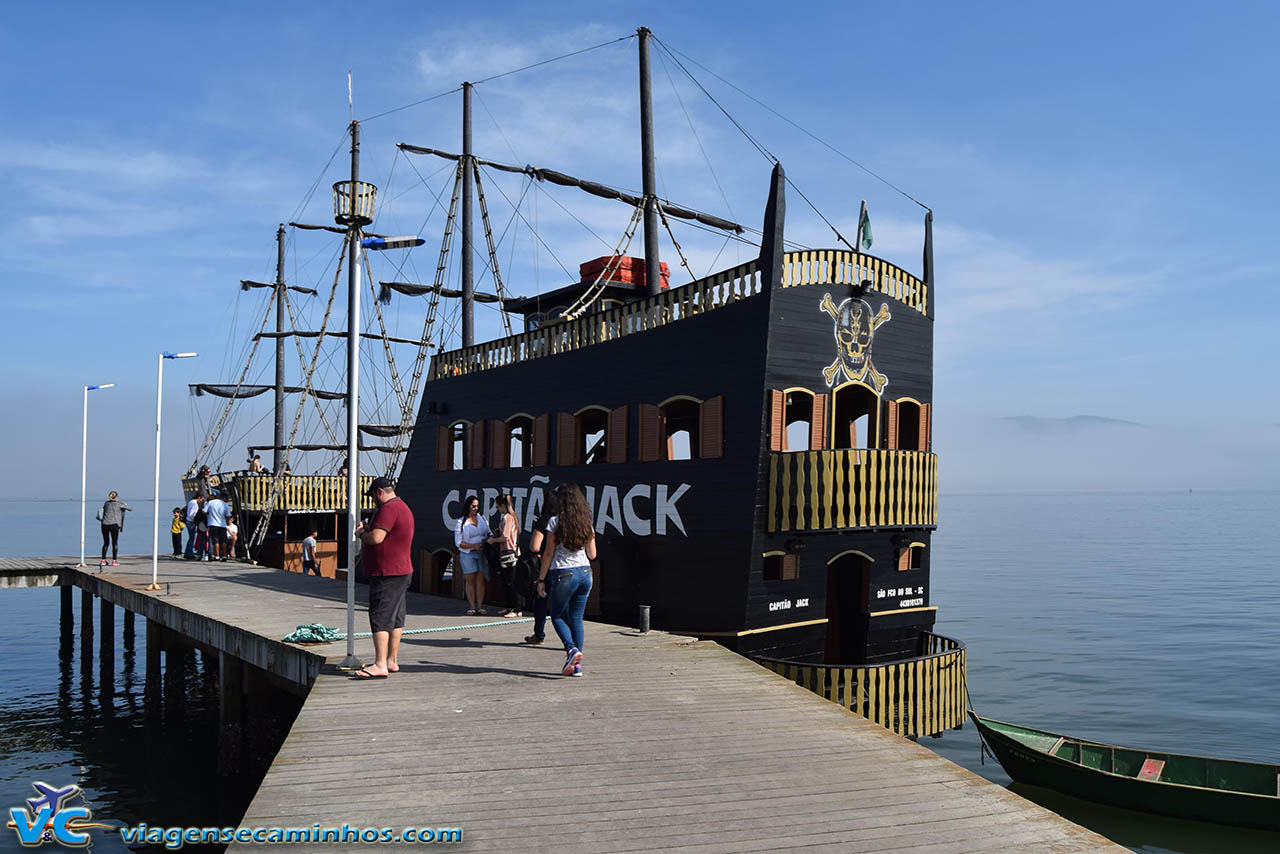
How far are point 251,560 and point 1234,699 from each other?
30933 mm

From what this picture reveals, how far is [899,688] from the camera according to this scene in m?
14.4

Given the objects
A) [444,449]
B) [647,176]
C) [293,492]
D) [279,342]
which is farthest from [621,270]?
[279,342]

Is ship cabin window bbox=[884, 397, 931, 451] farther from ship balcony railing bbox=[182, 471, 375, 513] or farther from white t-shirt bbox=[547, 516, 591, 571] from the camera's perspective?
ship balcony railing bbox=[182, 471, 375, 513]

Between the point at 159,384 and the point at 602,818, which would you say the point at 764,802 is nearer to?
the point at 602,818

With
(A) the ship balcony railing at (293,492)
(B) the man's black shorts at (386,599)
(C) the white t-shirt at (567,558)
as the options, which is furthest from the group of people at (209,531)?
(C) the white t-shirt at (567,558)

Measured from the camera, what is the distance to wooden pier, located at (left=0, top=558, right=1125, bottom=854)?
6027 millimetres

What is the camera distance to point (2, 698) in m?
25.2

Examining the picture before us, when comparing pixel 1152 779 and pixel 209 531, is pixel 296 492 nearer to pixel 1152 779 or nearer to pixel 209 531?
pixel 209 531

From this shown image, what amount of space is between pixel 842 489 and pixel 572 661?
6137 millimetres

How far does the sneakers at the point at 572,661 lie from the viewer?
10367mm

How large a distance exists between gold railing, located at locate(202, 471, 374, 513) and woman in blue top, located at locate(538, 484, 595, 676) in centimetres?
2705

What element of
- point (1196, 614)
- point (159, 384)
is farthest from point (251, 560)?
point (1196, 614)

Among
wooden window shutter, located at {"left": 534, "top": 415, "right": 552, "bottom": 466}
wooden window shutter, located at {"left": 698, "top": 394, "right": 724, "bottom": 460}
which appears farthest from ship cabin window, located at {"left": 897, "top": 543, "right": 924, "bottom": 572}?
wooden window shutter, located at {"left": 534, "top": 415, "right": 552, "bottom": 466}

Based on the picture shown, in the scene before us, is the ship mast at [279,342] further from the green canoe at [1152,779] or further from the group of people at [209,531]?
the green canoe at [1152,779]
